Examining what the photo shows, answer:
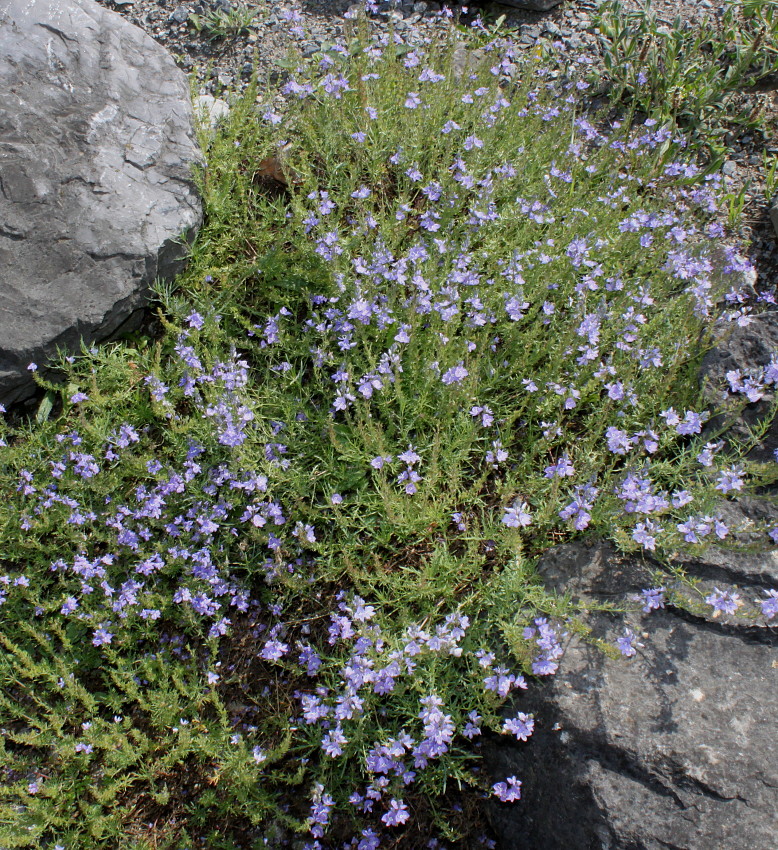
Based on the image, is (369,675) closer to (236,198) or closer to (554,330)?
(554,330)

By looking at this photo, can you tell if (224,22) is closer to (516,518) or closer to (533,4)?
(533,4)

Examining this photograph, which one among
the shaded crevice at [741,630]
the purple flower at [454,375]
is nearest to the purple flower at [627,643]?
the shaded crevice at [741,630]

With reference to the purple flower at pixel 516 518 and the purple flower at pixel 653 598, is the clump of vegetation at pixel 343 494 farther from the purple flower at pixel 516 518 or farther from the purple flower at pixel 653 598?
the purple flower at pixel 653 598

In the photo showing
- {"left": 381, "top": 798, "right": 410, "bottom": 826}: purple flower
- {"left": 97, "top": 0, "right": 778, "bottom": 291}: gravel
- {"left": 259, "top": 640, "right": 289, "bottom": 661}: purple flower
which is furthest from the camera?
{"left": 97, "top": 0, "right": 778, "bottom": 291}: gravel

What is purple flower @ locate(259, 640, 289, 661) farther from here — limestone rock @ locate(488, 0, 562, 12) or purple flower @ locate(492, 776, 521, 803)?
limestone rock @ locate(488, 0, 562, 12)

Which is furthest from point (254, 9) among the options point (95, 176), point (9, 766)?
point (9, 766)

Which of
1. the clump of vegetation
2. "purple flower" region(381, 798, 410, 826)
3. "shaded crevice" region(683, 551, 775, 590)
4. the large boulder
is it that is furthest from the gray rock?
"purple flower" region(381, 798, 410, 826)

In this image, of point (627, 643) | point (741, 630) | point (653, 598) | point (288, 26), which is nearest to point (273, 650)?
point (627, 643)
